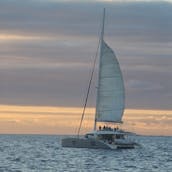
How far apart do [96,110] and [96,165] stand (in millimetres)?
31352

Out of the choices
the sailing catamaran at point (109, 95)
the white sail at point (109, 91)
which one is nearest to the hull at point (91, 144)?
the sailing catamaran at point (109, 95)

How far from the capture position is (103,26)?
131375 mm

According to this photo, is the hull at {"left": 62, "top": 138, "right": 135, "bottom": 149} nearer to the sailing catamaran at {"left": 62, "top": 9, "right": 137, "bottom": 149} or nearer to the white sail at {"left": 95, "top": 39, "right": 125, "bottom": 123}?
the sailing catamaran at {"left": 62, "top": 9, "right": 137, "bottom": 149}

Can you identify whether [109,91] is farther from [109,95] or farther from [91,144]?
[91,144]

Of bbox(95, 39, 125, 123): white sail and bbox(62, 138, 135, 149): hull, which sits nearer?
bbox(62, 138, 135, 149): hull

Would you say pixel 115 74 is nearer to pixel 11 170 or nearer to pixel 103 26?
pixel 103 26

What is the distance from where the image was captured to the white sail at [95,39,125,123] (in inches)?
4894

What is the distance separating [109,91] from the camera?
12438cm

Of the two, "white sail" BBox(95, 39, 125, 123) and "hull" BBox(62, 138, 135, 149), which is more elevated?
"white sail" BBox(95, 39, 125, 123)

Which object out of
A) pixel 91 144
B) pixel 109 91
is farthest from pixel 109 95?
pixel 91 144

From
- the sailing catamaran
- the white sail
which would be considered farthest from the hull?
the white sail

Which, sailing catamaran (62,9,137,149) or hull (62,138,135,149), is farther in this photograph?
sailing catamaran (62,9,137,149)

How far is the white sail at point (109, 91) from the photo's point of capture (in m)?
124

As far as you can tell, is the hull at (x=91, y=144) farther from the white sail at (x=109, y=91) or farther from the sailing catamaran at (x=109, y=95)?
the white sail at (x=109, y=91)
